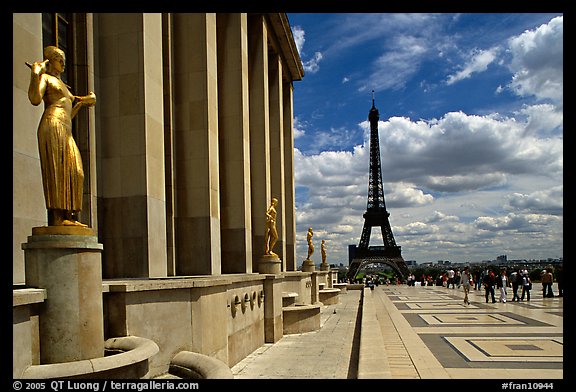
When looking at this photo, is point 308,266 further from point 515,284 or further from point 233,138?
point 515,284

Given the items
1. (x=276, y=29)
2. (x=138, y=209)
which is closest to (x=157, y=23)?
(x=138, y=209)

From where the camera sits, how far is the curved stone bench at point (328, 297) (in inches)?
1271

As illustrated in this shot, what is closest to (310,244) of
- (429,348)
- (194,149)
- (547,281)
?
(547,281)

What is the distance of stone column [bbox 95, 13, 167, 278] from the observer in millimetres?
14180

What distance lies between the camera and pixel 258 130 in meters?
29.2

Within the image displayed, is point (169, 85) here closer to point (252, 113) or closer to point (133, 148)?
point (133, 148)

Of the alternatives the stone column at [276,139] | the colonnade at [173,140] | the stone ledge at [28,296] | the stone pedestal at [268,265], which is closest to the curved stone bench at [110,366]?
the stone ledge at [28,296]

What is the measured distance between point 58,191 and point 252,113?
2304 cm

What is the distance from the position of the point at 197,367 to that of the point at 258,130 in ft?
72.7

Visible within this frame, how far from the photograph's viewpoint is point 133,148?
14266 mm

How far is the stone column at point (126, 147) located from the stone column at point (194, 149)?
411 centimetres

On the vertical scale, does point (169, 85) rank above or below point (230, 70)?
below

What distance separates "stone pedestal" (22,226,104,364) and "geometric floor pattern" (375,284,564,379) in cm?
635

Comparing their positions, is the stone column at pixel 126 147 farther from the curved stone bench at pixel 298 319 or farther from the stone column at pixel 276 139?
the stone column at pixel 276 139
